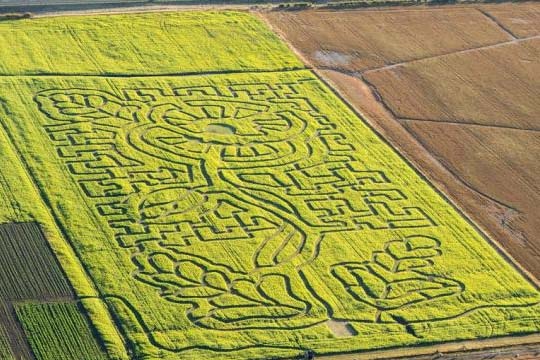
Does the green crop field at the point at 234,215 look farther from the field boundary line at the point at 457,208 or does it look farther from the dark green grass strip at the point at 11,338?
the dark green grass strip at the point at 11,338

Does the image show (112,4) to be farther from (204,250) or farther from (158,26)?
(204,250)

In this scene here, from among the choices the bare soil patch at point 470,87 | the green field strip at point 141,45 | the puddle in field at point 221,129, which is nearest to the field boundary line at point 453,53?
the bare soil patch at point 470,87

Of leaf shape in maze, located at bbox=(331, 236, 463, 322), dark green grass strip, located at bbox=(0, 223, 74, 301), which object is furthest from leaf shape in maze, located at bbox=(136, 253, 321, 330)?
dark green grass strip, located at bbox=(0, 223, 74, 301)

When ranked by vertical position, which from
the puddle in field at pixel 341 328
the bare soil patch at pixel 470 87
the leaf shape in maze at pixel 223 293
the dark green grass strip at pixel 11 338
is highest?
the bare soil patch at pixel 470 87

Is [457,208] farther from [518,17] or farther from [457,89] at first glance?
[518,17]

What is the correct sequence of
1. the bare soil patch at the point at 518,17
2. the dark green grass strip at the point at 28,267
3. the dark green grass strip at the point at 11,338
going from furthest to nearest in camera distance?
the bare soil patch at the point at 518,17 → the dark green grass strip at the point at 28,267 → the dark green grass strip at the point at 11,338

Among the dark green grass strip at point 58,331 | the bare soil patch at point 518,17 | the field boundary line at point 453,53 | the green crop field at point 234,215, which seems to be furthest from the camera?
the bare soil patch at point 518,17

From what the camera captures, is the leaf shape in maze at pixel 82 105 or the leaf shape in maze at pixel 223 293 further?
the leaf shape in maze at pixel 82 105
